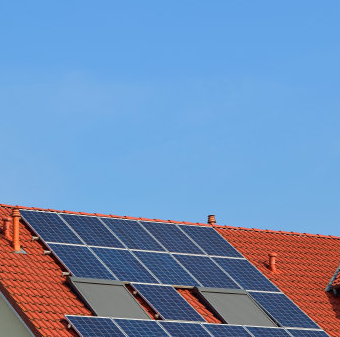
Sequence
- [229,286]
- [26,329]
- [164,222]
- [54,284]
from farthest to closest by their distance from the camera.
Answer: [164,222] → [229,286] → [54,284] → [26,329]

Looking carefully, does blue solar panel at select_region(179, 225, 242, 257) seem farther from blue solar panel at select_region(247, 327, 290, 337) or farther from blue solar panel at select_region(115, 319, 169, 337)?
blue solar panel at select_region(115, 319, 169, 337)

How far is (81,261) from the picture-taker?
100ft

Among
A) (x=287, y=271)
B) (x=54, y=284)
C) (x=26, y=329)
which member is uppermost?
(x=287, y=271)

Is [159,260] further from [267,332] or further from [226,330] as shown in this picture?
[267,332]

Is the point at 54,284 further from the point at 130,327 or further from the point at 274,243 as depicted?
the point at 274,243

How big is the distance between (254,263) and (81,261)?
21.7ft

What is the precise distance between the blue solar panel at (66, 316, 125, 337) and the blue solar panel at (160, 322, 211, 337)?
60.6 inches

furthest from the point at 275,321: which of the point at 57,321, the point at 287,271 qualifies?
the point at 57,321

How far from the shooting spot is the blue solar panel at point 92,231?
32125mm

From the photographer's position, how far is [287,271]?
35.3 m

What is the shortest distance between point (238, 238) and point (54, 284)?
8.89 metres

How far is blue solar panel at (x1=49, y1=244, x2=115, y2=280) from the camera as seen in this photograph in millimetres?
30172

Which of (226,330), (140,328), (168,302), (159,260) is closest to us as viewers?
(140,328)

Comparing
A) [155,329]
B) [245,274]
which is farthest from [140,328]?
[245,274]
